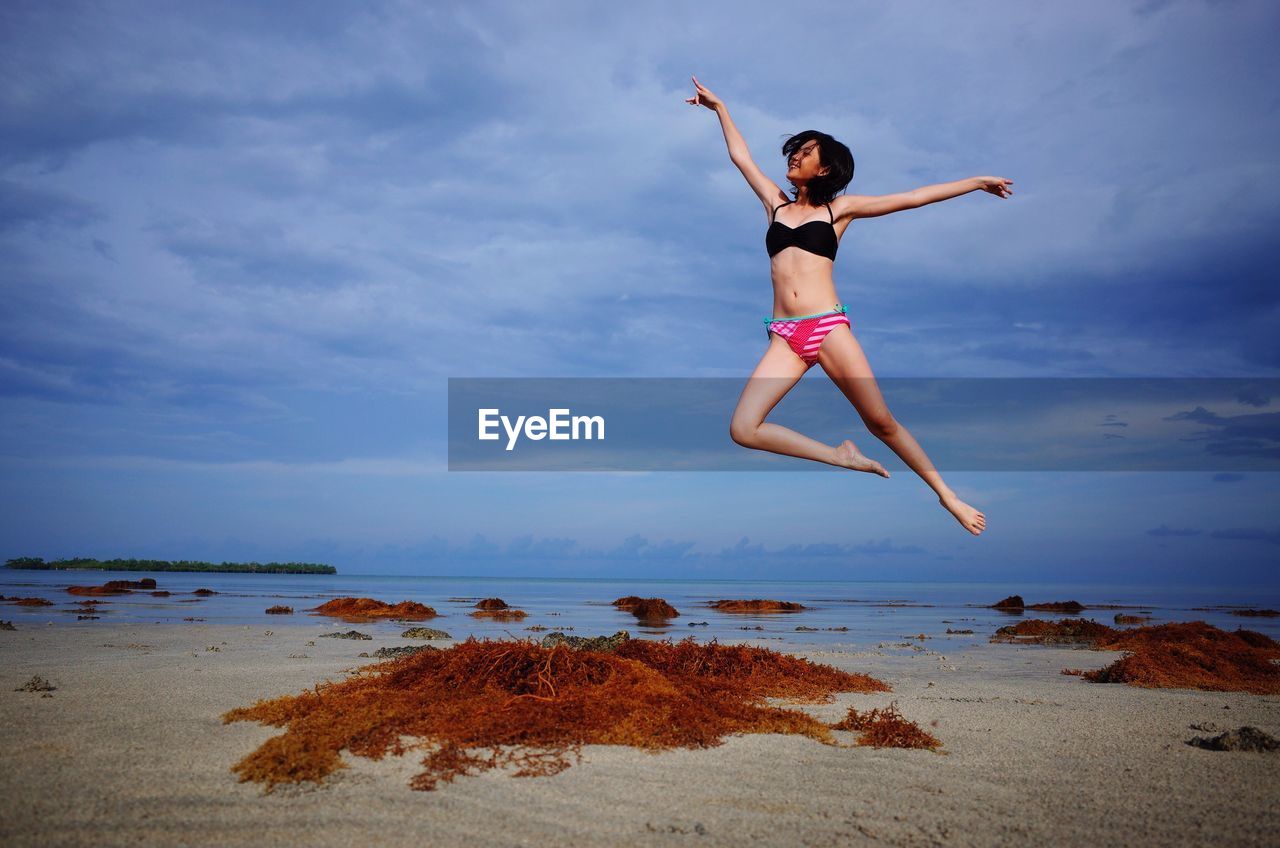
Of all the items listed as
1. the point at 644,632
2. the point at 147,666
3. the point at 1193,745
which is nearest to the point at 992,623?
the point at 644,632

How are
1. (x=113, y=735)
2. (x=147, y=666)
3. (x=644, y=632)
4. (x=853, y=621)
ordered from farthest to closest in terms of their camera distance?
1. (x=853, y=621)
2. (x=644, y=632)
3. (x=147, y=666)
4. (x=113, y=735)

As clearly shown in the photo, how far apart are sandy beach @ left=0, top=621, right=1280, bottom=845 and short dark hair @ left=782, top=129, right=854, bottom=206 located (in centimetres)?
362

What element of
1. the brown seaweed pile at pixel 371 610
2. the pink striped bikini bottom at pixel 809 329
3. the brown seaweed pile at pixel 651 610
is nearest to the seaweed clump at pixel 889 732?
the pink striped bikini bottom at pixel 809 329

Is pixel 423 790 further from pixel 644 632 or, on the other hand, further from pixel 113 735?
pixel 644 632

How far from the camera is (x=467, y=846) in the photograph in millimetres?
3434

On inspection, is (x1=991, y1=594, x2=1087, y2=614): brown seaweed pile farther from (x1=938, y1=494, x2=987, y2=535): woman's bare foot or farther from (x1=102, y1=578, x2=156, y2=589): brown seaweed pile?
(x1=102, y1=578, x2=156, y2=589): brown seaweed pile

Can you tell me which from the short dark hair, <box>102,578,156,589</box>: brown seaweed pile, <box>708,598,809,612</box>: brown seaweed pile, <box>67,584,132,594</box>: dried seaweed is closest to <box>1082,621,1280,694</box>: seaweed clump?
the short dark hair

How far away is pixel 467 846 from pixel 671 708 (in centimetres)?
240

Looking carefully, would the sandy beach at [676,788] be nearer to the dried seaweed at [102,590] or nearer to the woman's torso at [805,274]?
the woman's torso at [805,274]

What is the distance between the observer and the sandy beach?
12.0 feet

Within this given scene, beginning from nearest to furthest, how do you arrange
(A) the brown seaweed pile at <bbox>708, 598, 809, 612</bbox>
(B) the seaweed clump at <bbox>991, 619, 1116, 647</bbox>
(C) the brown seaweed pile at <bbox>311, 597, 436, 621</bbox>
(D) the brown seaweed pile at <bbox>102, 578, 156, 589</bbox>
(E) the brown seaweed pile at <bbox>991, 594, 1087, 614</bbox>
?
(B) the seaweed clump at <bbox>991, 619, 1116, 647</bbox> → (C) the brown seaweed pile at <bbox>311, 597, 436, 621</bbox> → (A) the brown seaweed pile at <bbox>708, 598, 809, 612</bbox> → (D) the brown seaweed pile at <bbox>102, 578, 156, 589</bbox> → (E) the brown seaweed pile at <bbox>991, 594, 1087, 614</bbox>

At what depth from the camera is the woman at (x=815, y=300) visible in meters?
4.75

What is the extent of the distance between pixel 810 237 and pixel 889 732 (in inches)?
141

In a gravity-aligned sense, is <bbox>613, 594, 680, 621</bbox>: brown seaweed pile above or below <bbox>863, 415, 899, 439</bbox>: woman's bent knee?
below
